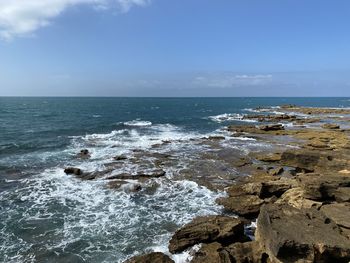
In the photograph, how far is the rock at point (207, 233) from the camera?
1486 cm

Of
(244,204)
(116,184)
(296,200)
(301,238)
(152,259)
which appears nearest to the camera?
(301,238)

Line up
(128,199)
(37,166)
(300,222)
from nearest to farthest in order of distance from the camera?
(300,222), (128,199), (37,166)

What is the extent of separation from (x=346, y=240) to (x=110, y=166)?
71.5ft

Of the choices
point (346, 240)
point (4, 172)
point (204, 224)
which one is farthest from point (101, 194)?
point (346, 240)

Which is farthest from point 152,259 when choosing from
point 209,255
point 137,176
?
point 137,176

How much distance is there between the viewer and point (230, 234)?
1491 centimetres

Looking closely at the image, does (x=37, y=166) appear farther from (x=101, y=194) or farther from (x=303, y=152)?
(x=303, y=152)

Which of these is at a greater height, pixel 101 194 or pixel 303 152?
pixel 303 152

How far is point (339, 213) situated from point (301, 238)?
397cm

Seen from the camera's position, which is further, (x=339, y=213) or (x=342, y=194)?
(x=342, y=194)

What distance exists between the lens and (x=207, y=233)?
15070 millimetres

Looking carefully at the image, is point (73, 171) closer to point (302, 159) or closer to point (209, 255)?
point (209, 255)

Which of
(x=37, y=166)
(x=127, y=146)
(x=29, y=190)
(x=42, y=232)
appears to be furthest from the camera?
(x=127, y=146)

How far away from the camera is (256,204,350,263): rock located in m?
11.9
